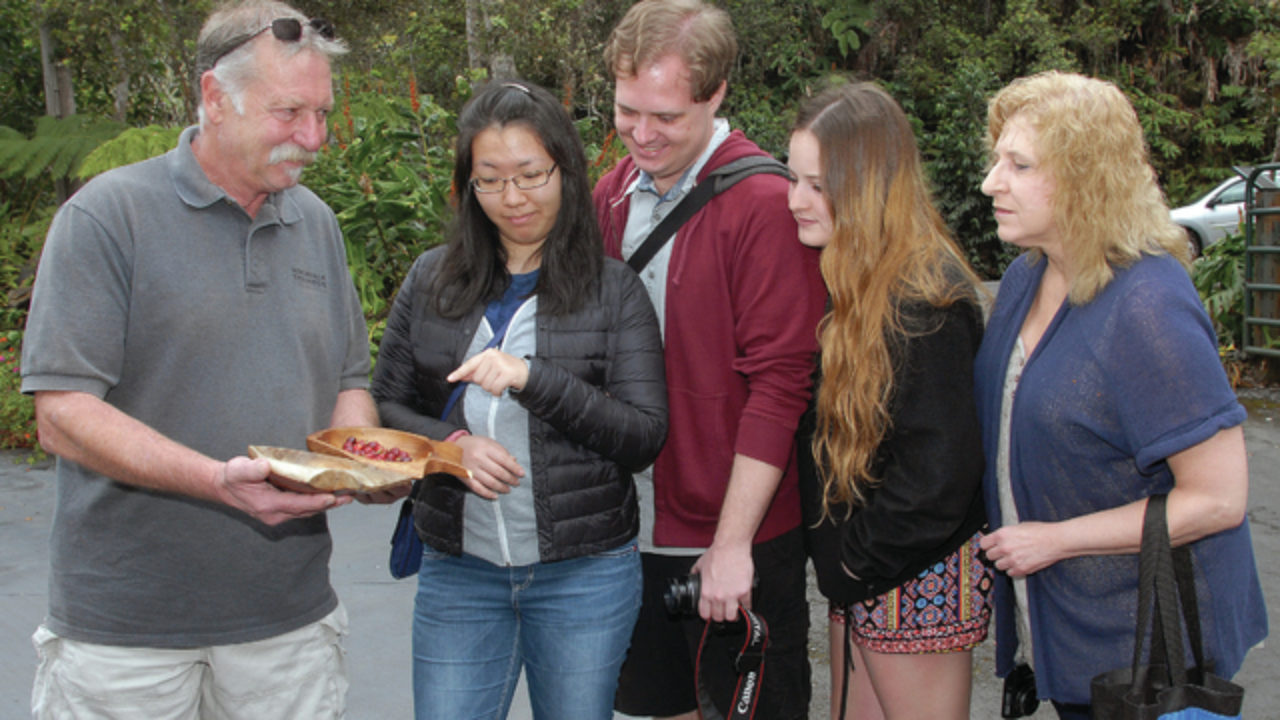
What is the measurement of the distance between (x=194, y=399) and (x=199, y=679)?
2.11 feet

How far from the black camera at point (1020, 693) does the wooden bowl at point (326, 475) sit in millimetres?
1520

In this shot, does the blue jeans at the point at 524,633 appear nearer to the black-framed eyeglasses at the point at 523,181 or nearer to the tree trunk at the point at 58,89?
the black-framed eyeglasses at the point at 523,181

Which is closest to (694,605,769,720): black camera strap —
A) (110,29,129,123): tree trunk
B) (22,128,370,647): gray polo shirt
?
(22,128,370,647): gray polo shirt

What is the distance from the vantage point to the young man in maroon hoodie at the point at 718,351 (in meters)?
2.36

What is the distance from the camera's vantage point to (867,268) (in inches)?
89.0

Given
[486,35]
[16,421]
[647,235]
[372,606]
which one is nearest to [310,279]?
[647,235]

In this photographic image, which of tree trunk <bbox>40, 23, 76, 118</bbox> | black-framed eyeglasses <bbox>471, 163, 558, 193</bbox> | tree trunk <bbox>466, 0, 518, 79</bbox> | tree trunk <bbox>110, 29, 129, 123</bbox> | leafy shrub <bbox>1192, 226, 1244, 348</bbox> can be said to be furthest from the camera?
tree trunk <bbox>466, 0, 518, 79</bbox>

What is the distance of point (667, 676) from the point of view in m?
2.69

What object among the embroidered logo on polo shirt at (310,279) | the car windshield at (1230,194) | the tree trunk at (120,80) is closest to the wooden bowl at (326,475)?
the embroidered logo on polo shirt at (310,279)

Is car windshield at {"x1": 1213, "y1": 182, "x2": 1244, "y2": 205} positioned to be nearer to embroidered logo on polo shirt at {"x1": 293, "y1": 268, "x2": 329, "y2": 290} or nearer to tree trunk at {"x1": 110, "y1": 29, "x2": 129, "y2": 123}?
tree trunk at {"x1": 110, "y1": 29, "x2": 129, "y2": 123}

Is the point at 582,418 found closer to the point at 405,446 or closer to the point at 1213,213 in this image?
the point at 405,446

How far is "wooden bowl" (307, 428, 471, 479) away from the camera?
208 centimetres

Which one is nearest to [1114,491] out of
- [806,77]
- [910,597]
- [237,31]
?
[910,597]

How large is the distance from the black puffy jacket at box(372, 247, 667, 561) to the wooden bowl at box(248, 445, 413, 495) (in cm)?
34
